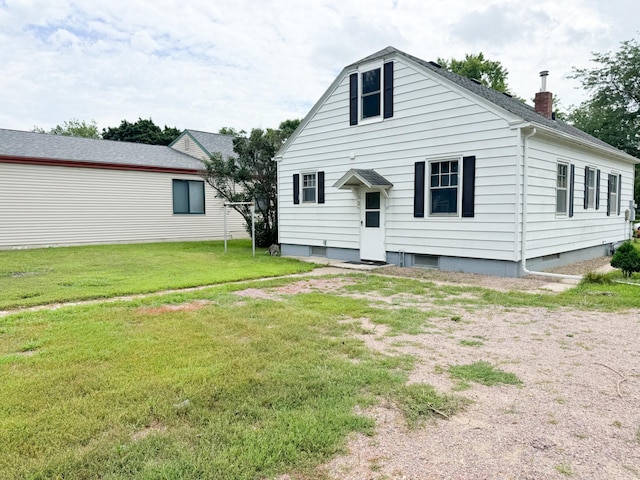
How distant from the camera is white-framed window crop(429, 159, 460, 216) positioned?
8.91 m

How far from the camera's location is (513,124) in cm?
788

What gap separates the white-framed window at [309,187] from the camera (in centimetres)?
1211

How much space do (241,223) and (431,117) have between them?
519 inches

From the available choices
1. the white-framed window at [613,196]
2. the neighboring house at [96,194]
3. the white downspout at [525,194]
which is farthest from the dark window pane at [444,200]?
the neighboring house at [96,194]

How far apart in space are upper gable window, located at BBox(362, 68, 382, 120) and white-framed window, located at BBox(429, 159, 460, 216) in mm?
2295

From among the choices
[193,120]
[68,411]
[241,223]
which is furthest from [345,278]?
[193,120]

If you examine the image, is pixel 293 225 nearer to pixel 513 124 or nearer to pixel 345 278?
pixel 345 278

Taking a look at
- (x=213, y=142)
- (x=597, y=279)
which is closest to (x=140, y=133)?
(x=213, y=142)

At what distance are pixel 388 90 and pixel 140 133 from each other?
106ft

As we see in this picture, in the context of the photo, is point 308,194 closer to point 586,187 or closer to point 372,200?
point 372,200

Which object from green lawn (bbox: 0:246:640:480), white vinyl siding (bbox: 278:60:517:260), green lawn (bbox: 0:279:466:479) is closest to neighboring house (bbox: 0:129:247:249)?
white vinyl siding (bbox: 278:60:517:260)

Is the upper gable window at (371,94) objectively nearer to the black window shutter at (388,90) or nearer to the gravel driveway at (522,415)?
the black window shutter at (388,90)

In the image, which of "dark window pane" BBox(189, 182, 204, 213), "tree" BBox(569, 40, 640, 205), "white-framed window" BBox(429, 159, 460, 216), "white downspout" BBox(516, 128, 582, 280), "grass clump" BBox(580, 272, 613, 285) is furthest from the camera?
"tree" BBox(569, 40, 640, 205)

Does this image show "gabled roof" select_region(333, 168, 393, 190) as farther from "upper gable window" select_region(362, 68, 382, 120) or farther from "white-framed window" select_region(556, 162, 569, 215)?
"white-framed window" select_region(556, 162, 569, 215)
